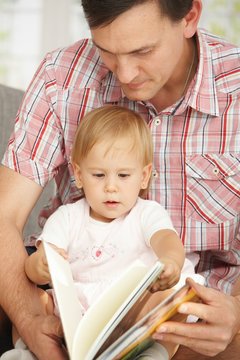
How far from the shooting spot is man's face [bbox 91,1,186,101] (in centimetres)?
180

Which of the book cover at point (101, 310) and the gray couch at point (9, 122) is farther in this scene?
the gray couch at point (9, 122)

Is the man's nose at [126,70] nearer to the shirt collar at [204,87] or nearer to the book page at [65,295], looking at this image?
the shirt collar at [204,87]

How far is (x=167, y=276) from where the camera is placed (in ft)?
5.07

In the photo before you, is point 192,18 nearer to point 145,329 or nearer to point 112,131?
point 112,131

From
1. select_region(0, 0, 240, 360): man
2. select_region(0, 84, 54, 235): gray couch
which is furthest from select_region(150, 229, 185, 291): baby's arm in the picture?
select_region(0, 84, 54, 235): gray couch

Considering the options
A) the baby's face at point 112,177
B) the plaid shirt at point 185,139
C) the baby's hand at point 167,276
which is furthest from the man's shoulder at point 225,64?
the baby's hand at point 167,276

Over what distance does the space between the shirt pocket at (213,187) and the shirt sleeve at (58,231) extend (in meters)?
0.38

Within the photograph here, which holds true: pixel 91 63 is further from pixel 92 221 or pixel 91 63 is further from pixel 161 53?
pixel 92 221

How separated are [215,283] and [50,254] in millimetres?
790

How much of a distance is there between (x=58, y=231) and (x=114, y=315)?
59 centimetres

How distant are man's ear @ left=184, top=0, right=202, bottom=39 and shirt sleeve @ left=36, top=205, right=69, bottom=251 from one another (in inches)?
23.7

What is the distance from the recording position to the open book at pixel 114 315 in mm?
1306

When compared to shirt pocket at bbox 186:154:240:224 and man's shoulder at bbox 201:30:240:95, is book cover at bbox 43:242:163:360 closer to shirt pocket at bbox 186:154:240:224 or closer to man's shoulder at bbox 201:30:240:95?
shirt pocket at bbox 186:154:240:224

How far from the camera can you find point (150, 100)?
2076mm
